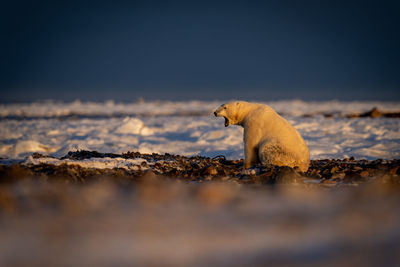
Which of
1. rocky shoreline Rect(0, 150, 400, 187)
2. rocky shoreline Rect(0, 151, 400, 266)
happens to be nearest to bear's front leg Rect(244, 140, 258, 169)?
rocky shoreline Rect(0, 150, 400, 187)

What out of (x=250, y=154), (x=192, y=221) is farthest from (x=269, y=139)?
(x=192, y=221)

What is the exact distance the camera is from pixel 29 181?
608cm

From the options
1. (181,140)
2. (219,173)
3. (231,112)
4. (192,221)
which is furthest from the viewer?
(181,140)

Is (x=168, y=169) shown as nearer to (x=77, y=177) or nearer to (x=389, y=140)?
(x=77, y=177)

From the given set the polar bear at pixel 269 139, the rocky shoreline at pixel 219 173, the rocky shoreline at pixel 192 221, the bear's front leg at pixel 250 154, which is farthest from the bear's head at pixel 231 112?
the rocky shoreline at pixel 192 221

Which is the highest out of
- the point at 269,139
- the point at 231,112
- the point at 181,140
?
the point at 181,140

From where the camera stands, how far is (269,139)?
780 cm

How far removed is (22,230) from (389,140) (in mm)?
13334

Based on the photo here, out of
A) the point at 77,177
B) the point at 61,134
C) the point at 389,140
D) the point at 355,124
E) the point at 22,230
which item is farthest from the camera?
the point at 355,124

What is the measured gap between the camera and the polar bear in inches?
304

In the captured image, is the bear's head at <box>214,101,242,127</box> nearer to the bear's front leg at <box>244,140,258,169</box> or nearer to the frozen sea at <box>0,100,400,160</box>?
the bear's front leg at <box>244,140,258,169</box>

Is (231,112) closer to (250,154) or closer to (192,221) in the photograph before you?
(250,154)

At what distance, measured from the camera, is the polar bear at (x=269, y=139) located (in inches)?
304

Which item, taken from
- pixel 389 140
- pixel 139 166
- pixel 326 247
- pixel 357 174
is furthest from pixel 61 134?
pixel 326 247
